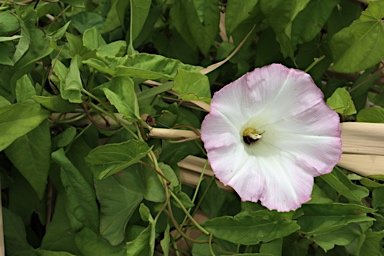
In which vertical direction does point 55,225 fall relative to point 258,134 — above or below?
below

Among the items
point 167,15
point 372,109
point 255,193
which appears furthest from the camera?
point 167,15

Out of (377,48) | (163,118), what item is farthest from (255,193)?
(377,48)

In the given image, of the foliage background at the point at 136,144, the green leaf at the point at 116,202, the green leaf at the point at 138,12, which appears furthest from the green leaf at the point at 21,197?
the green leaf at the point at 138,12

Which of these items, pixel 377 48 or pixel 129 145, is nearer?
pixel 129 145

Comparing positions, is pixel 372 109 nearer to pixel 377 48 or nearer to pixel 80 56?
pixel 377 48

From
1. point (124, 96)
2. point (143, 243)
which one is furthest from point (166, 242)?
point (124, 96)

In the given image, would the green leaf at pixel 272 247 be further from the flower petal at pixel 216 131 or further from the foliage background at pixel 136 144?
the flower petal at pixel 216 131
